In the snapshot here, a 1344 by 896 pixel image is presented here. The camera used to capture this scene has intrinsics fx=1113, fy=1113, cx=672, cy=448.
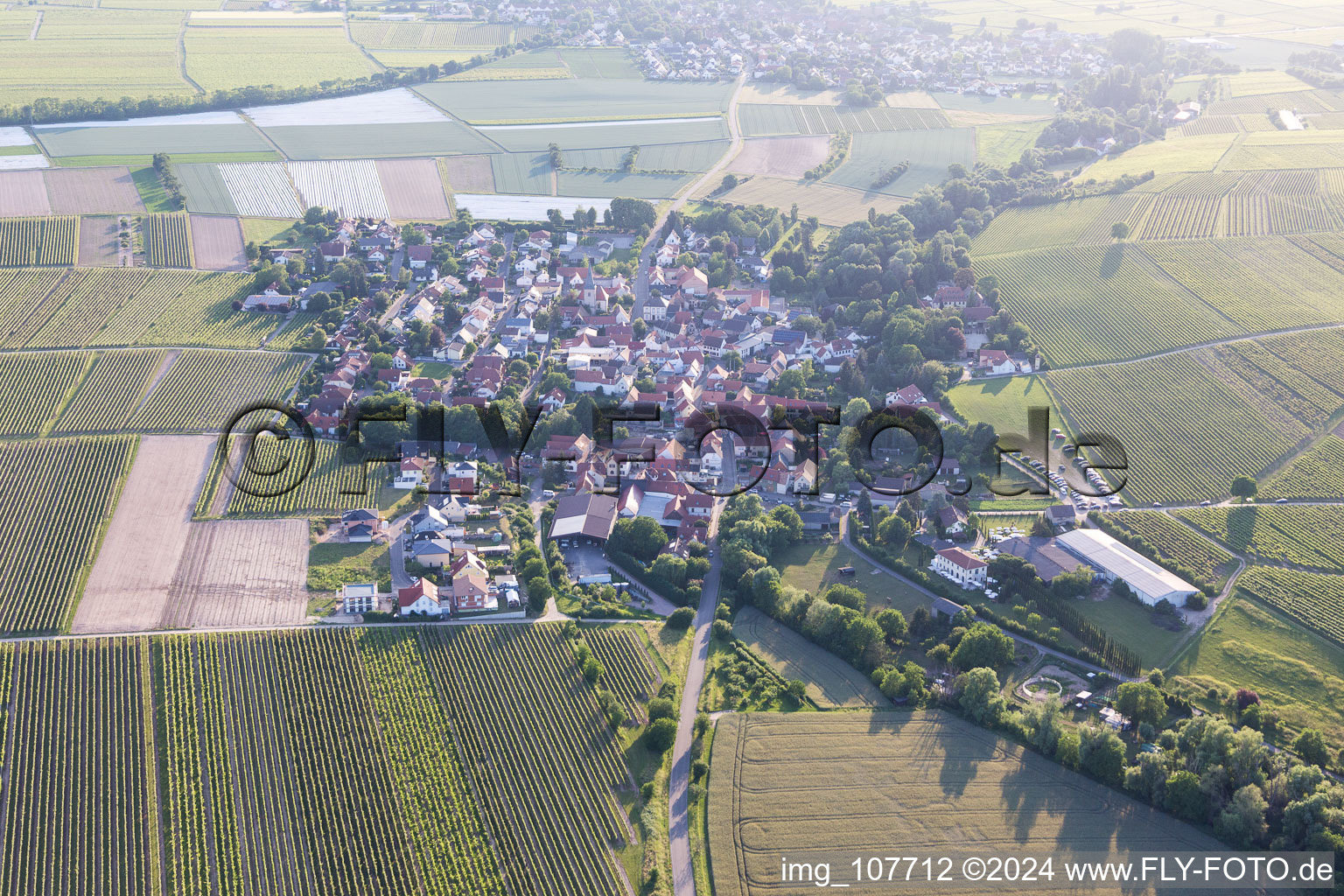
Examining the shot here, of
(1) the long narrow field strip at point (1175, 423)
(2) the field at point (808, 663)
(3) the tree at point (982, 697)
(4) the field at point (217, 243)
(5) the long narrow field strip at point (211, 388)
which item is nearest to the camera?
(3) the tree at point (982, 697)

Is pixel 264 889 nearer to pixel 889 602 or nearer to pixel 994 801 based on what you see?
pixel 994 801

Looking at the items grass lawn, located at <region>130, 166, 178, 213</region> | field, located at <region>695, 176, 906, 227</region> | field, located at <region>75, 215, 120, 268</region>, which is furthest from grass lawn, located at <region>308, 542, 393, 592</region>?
field, located at <region>695, 176, 906, 227</region>

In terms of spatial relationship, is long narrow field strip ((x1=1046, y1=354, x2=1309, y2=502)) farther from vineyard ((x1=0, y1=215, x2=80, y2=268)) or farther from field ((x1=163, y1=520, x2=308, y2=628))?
vineyard ((x1=0, y1=215, x2=80, y2=268))

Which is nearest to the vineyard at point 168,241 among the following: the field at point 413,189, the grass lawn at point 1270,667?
the field at point 413,189

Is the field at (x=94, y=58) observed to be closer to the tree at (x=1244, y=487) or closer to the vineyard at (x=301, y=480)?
the vineyard at (x=301, y=480)

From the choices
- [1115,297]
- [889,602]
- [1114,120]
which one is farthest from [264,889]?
[1114,120]
